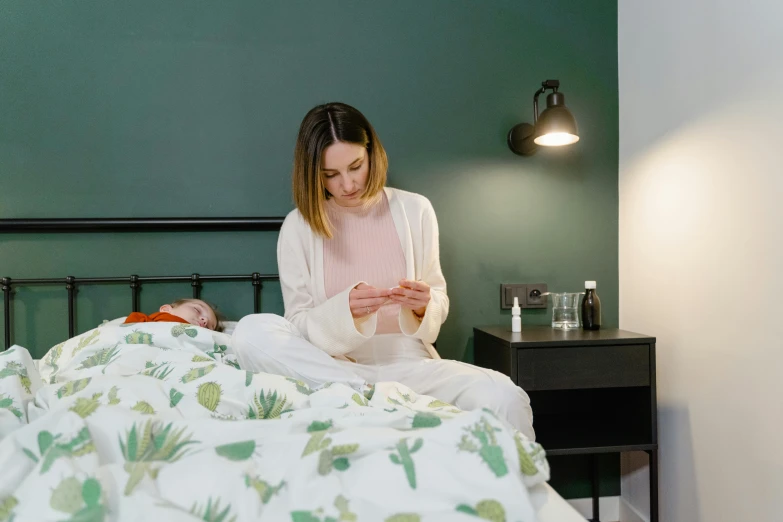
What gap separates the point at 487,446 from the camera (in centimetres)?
67

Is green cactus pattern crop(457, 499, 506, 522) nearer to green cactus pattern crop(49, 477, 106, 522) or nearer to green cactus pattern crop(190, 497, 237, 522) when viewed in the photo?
green cactus pattern crop(190, 497, 237, 522)

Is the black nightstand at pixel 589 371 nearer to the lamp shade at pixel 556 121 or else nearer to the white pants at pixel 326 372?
the white pants at pixel 326 372

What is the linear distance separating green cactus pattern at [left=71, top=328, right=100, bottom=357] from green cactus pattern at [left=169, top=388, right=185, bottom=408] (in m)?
0.56

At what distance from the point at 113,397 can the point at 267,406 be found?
0.80ft

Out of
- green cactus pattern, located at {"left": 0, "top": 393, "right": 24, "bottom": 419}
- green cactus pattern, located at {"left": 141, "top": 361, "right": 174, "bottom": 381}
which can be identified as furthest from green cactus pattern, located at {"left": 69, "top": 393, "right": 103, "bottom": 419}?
green cactus pattern, located at {"left": 141, "top": 361, "right": 174, "bottom": 381}

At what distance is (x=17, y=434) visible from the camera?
2.26 ft

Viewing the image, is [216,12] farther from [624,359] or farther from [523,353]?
[624,359]

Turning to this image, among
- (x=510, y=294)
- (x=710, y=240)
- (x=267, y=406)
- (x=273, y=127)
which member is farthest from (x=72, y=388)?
(x=710, y=240)

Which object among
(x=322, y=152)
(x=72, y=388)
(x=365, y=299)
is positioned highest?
(x=322, y=152)

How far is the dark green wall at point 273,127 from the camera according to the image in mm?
1870

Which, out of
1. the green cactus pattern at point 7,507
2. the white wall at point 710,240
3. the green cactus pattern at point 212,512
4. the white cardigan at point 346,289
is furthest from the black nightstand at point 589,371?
the green cactus pattern at point 7,507

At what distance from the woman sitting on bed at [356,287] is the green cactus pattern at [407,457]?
2.06ft

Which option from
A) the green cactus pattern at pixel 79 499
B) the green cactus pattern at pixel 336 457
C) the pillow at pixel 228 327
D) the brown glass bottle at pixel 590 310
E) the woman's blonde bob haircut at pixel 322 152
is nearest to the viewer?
the green cactus pattern at pixel 79 499

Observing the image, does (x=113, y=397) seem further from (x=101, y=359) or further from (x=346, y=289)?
Result: (x=346, y=289)
